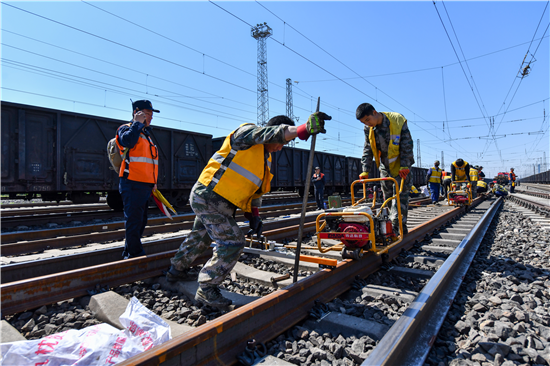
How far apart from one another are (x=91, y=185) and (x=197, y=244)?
7618 mm

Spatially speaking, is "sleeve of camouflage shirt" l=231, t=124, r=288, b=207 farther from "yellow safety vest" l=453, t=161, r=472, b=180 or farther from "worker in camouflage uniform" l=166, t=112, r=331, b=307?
"yellow safety vest" l=453, t=161, r=472, b=180

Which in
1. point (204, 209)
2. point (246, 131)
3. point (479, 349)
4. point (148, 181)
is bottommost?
point (479, 349)

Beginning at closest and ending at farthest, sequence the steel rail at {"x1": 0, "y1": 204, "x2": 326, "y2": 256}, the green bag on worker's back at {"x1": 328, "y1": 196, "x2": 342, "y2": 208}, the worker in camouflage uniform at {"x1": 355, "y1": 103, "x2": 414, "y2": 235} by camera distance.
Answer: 1. the green bag on worker's back at {"x1": 328, "y1": 196, "x2": 342, "y2": 208}
2. the worker in camouflage uniform at {"x1": 355, "y1": 103, "x2": 414, "y2": 235}
3. the steel rail at {"x1": 0, "y1": 204, "x2": 326, "y2": 256}

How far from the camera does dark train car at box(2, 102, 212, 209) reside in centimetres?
770

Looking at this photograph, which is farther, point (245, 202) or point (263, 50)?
point (263, 50)

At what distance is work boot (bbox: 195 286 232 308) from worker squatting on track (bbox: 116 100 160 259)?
1559 millimetres

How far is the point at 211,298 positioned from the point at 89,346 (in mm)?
940

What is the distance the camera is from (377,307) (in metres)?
2.59

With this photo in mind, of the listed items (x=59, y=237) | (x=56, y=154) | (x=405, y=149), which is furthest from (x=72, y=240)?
(x=405, y=149)

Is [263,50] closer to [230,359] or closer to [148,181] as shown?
[148,181]

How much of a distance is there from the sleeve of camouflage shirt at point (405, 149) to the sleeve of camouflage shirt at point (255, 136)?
3.12 metres

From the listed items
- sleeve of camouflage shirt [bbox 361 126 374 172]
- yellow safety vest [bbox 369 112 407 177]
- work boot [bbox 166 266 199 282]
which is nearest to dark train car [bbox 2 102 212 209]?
work boot [bbox 166 266 199 282]

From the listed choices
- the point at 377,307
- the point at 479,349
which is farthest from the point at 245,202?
the point at 479,349

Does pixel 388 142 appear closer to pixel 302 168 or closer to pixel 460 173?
pixel 460 173
